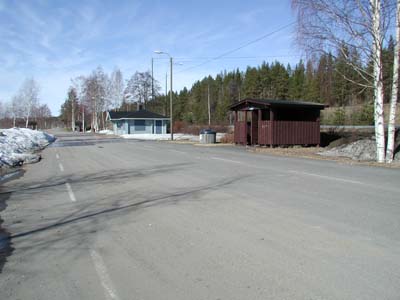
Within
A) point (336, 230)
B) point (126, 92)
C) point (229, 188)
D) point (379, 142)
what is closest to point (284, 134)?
point (379, 142)

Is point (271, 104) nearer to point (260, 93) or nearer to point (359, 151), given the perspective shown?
point (359, 151)

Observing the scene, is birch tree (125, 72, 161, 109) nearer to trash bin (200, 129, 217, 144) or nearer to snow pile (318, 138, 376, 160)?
trash bin (200, 129, 217, 144)

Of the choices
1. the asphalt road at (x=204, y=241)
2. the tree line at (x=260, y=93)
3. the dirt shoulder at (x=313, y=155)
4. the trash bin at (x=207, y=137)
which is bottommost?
the asphalt road at (x=204, y=241)

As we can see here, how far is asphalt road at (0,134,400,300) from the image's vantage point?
12.2ft

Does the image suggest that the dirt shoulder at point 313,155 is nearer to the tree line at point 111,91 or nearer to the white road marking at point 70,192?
the white road marking at point 70,192

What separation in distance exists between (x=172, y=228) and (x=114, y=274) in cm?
182

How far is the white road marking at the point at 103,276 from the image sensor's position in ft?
11.8

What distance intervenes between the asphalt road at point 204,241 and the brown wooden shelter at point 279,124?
16558 millimetres

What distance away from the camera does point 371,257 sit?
174 inches

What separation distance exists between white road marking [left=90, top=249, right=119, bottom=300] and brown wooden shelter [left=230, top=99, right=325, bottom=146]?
22.2 m

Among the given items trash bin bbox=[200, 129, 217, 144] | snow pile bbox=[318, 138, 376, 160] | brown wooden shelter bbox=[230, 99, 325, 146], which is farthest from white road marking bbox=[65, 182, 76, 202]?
trash bin bbox=[200, 129, 217, 144]

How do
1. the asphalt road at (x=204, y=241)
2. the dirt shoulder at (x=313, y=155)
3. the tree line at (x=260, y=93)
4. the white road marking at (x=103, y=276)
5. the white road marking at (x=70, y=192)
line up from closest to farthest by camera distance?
1. the white road marking at (x=103, y=276)
2. the asphalt road at (x=204, y=241)
3. the white road marking at (x=70, y=192)
4. the dirt shoulder at (x=313, y=155)
5. the tree line at (x=260, y=93)

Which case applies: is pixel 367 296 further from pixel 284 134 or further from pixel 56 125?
pixel 56 125

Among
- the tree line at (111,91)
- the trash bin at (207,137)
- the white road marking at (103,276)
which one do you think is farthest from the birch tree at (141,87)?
the white road marking at (103,276)
